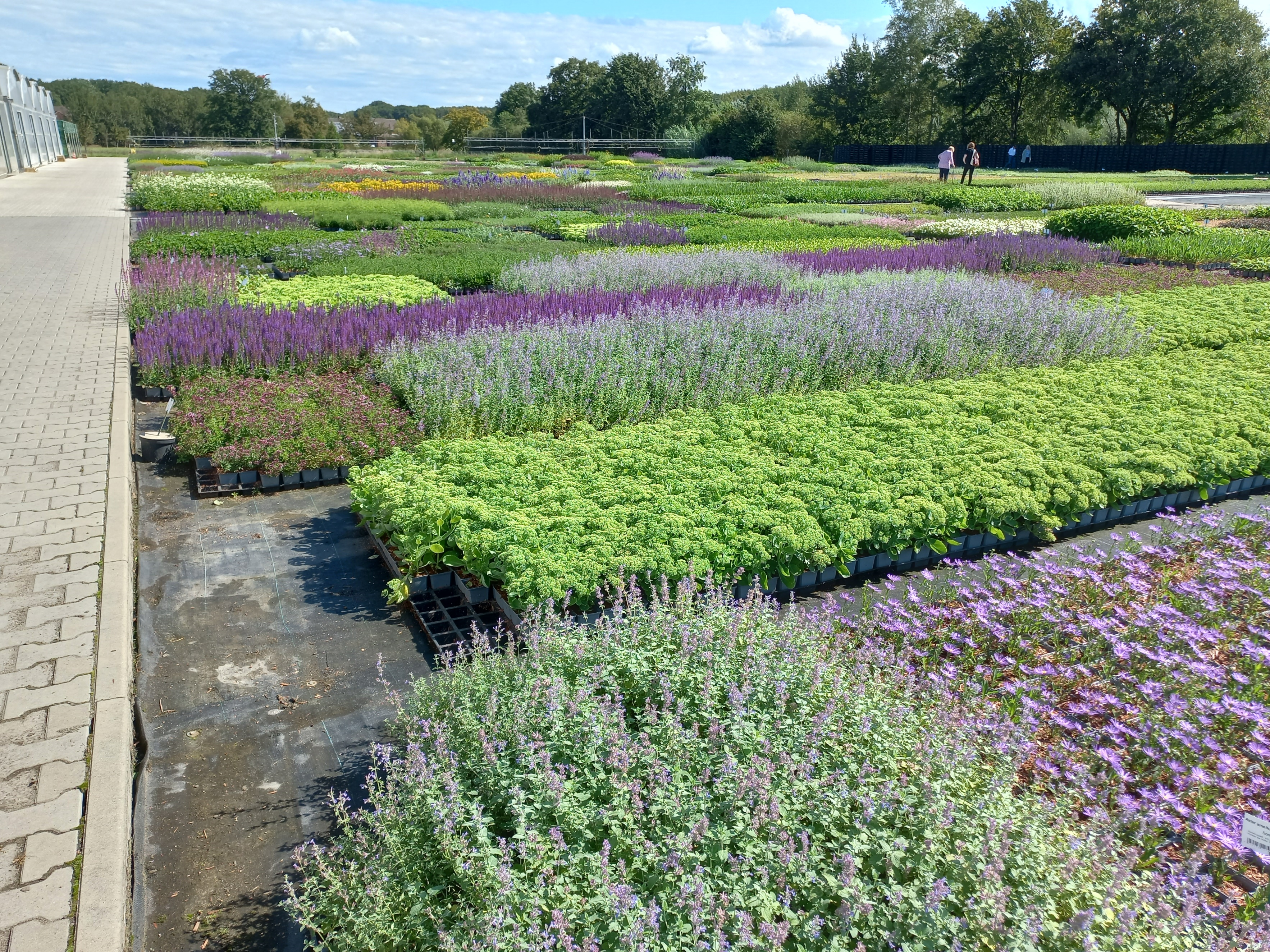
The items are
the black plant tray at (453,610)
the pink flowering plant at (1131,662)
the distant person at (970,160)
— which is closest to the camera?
the pink flowering plant at (1131,662)

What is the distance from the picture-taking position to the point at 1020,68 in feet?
201

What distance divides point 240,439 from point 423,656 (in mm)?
3324

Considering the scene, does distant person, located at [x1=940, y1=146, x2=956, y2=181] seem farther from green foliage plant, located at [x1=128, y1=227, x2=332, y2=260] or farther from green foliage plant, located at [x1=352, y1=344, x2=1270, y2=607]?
green foliage plant, located at [x1=352, y1=344, x2=1270, y2=607]

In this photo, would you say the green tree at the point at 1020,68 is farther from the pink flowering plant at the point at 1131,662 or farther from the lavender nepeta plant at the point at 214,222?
the pink flowering plant at the point at 1131,662

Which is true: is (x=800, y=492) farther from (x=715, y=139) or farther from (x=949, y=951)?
(x=715, y=139)

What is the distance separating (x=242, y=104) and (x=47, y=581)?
86.3 metres

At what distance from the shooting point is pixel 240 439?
6.76m

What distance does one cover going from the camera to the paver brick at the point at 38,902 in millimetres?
2869

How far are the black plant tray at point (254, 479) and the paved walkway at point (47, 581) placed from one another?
70cm

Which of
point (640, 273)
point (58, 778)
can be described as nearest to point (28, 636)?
point (58, 778)

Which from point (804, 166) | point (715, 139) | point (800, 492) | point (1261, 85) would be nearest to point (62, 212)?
point (800, 492)

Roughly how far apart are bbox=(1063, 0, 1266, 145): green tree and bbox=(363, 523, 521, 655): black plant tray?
208 feet

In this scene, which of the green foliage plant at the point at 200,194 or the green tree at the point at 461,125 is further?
the green tree at the point at 461,125

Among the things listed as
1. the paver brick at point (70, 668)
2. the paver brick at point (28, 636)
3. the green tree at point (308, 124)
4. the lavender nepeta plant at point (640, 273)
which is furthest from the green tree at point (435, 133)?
the paver brick at point (70, 668)
